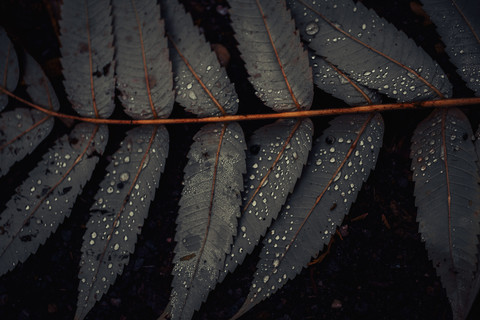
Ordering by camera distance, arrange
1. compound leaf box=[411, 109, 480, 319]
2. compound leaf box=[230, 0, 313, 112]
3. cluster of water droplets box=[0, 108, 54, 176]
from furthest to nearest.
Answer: cluster of water droplets box=[0, 108, 54, 176] < compound leaf box=[230, 0, 313, 112] < compound leaf box=[411, 109, 480, 319]

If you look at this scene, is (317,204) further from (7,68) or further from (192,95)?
(7,68)

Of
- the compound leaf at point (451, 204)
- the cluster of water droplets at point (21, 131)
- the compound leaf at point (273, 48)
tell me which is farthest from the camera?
the cluster of water droplets at point (21, 131)

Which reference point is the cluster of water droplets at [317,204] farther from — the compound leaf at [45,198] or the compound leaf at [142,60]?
the compound leaf at [45,198]

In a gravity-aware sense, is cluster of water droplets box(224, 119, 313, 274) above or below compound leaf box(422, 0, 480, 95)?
below

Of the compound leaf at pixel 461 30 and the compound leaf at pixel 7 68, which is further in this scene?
the compound leaf at pixel 7 68

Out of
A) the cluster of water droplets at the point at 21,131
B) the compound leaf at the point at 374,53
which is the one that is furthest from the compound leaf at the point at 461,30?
the cluster of water droplets at the point at 21,131

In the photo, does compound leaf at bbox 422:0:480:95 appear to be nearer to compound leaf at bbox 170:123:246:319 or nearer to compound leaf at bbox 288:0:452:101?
compound leaf at bbox 288:0:452:101

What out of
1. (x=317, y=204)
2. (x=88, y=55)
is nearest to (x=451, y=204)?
(x=317, y=204)

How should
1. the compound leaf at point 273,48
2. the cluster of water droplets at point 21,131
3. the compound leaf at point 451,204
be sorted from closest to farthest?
the compound leaf at point 451,204, the compound leaf at point 273,48, the cluster of water droplets at point 21,131

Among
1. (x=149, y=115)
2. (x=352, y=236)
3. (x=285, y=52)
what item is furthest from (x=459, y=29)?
(x=149, y=115)

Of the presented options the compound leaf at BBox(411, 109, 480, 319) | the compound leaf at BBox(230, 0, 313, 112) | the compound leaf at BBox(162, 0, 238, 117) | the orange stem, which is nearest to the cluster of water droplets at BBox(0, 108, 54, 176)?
the orange stem
